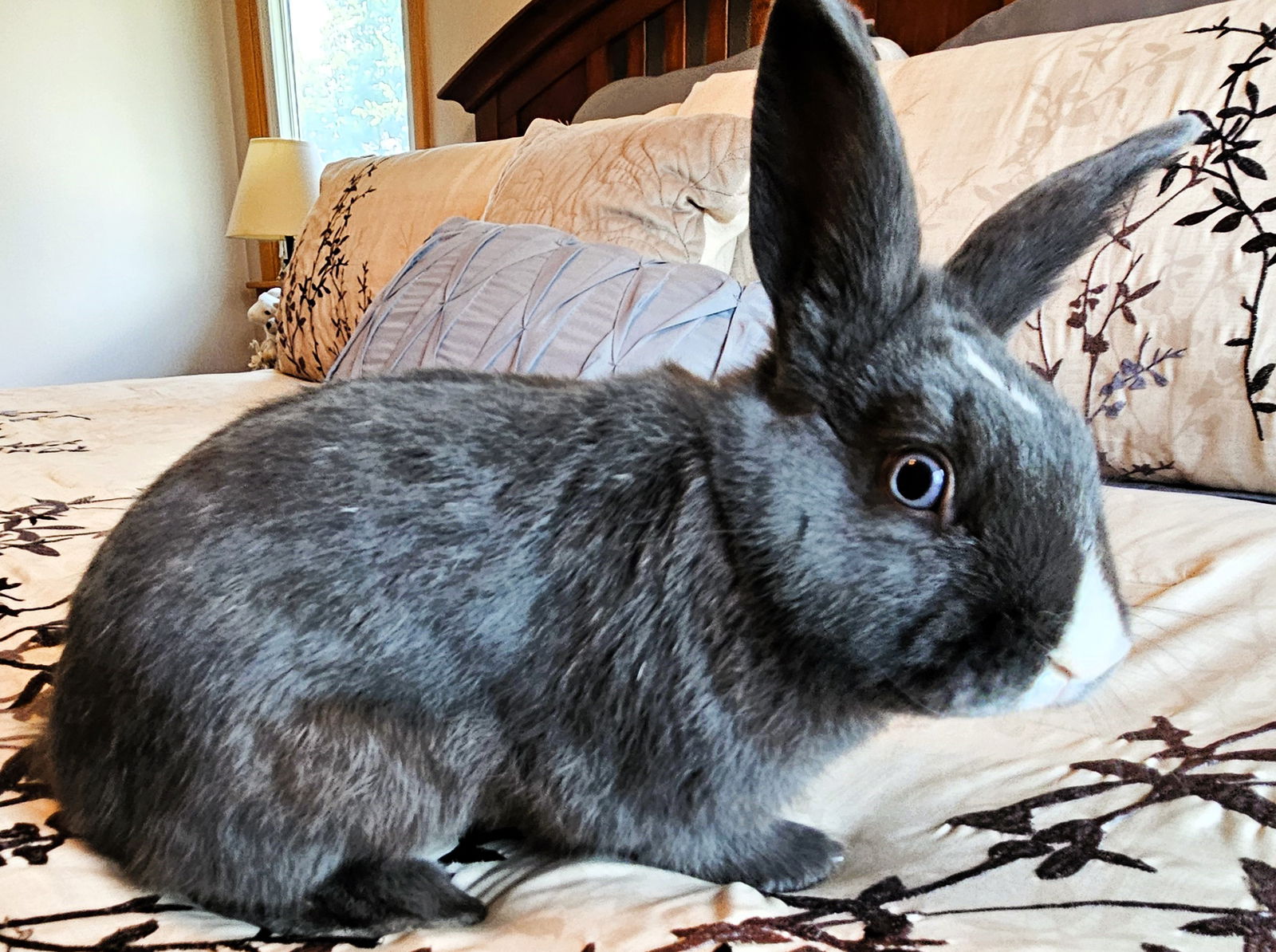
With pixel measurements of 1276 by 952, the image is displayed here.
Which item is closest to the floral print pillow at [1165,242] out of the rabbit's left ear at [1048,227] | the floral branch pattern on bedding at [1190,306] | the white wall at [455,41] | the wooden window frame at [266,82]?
the floral branch pattern on bedding at [1190,306]

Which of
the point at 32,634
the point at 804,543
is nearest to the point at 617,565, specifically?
the point at 804,543

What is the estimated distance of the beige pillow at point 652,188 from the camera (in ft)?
5.33

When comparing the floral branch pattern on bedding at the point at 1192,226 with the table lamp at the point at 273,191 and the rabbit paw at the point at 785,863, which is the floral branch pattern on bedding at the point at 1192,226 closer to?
the rabbit paw at the point at 785,863

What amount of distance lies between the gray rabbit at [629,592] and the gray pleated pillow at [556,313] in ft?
1.74

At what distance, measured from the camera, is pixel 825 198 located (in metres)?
0.63

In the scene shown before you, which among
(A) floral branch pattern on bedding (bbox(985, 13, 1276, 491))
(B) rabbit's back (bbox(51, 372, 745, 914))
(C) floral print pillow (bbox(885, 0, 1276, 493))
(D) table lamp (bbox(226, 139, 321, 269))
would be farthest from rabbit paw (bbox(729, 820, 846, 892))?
(D) table lamp (bbox(226, 139, 321, 269))

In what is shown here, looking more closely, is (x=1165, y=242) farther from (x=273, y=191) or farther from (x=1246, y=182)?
(x=273, y=191)

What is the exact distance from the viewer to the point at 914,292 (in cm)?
64

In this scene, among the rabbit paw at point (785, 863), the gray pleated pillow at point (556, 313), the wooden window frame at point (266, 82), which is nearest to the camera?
the rabbit paw at point (785, 863)

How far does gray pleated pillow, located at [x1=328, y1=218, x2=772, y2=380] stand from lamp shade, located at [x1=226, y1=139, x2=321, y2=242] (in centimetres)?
290

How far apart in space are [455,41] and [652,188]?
2.81 meters

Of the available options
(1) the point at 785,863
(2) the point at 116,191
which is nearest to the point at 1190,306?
(1) the point at 785,863

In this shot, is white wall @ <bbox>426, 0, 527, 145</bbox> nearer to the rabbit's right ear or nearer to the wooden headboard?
the wooden headboard

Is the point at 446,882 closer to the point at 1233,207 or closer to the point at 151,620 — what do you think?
the point at 151,620
